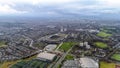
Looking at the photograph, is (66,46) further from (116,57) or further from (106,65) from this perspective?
(106,65)

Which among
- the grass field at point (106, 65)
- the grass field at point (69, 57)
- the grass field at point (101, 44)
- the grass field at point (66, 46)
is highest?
the grass field at point (66, 46)

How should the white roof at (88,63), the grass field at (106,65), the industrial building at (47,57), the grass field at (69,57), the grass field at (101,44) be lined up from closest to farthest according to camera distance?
the white roof at (88,63), the grass field at (106,65), the industrial building at (47,57), the grass field at (69,57), the grass field at (101,44)

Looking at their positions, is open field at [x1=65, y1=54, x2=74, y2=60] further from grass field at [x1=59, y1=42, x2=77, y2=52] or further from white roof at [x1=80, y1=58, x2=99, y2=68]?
grass field at [x1=59, y1=42, x2=77, y2=52]

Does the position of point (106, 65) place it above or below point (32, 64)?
below

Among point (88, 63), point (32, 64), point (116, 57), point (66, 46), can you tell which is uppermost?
point (32, 64)

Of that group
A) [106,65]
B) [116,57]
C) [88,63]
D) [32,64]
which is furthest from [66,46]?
[32,64]

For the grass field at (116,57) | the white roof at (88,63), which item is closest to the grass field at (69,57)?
the white roof at (88,63)

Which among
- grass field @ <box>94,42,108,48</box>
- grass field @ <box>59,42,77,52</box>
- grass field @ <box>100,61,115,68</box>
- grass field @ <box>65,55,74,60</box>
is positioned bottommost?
grass field @ <box>100,61,115,68</box>

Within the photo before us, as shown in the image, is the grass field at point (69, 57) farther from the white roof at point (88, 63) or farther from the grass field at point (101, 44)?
the grass field at point (101, 44)

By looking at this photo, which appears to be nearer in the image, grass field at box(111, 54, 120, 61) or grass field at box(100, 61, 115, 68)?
grass field at box(100, 61, 115, 68)

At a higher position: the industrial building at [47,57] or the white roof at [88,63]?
the industrial building at [47,57]

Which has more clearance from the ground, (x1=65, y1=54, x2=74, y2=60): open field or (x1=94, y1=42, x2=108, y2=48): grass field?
(x1=65, y1=54, x2=74, y2=60): open field

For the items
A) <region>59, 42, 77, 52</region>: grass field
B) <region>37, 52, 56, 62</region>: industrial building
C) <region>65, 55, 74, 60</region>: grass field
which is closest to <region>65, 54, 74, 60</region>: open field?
<region>65, 55, 74, 60</region>: grass field


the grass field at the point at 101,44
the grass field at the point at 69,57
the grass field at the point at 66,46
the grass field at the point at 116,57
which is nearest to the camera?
the grass field at the point at 69,57
